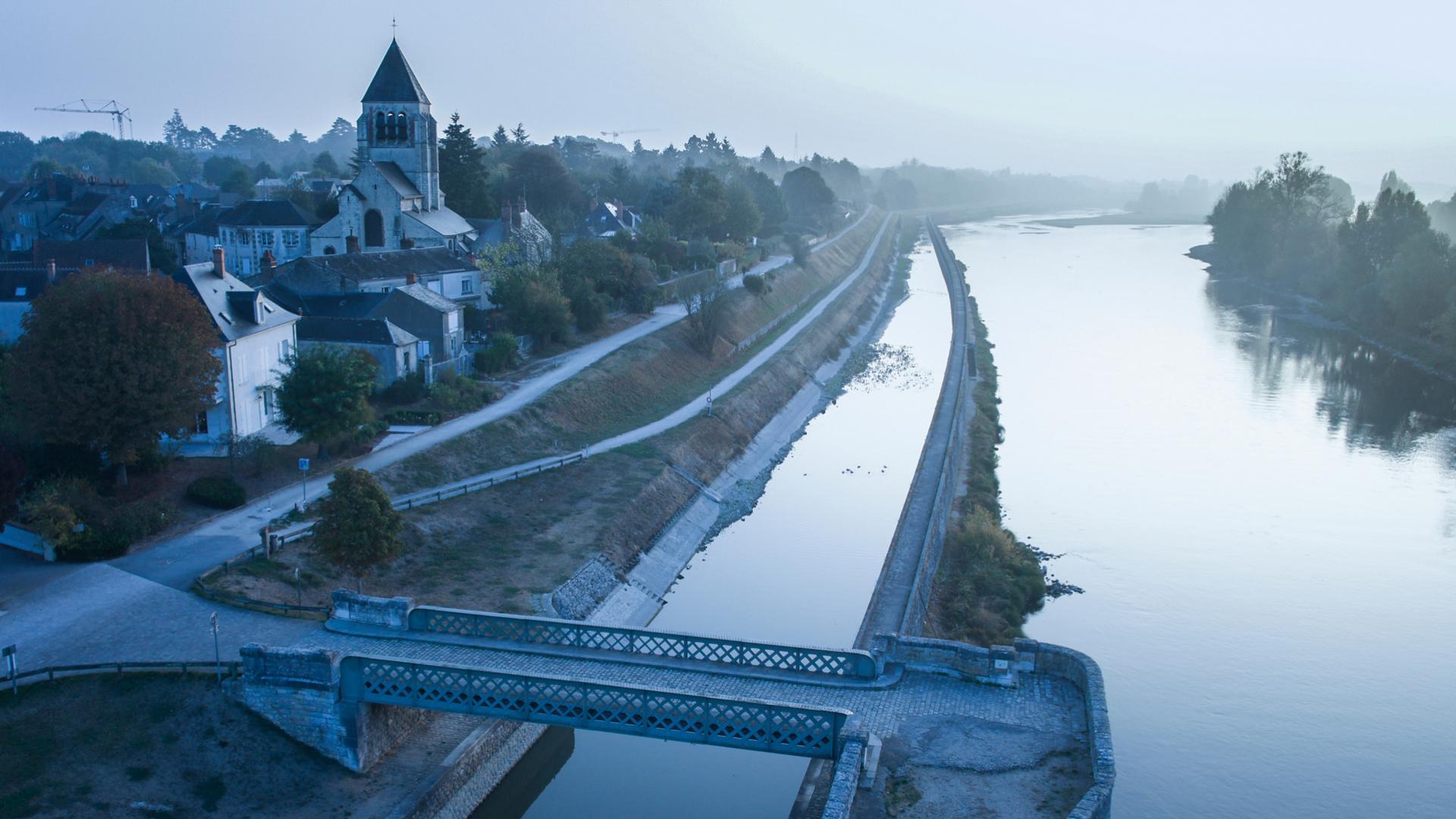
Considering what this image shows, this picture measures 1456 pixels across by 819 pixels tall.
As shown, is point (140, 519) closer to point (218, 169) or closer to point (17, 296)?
point (17, 296)

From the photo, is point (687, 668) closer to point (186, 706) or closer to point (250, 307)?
point (186, 706)

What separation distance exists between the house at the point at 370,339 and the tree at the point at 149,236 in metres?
17.8

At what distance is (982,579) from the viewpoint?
2778 cm

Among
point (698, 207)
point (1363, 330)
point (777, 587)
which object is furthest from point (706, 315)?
point (1363, 330)

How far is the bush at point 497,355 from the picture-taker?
140 feet

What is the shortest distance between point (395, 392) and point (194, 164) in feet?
420

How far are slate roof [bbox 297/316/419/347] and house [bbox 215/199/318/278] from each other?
73.5 ft

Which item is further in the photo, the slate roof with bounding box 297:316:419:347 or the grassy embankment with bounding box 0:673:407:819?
the slate roof with bounding box 297:316:419:347

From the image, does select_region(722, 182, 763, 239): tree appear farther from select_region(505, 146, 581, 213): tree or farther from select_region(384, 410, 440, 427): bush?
select_region(384, 410, 440, 427): bush

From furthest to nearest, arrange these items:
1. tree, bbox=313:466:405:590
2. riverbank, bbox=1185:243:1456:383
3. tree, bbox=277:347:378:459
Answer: riverbank, bbox=1185:243:1456:383
tree, bbox=277:347:378:459
tree, bbox=313:466:405:590

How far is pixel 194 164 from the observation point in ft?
483

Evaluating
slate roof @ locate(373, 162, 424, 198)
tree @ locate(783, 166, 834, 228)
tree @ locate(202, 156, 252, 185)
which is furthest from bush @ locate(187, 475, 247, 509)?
tree @ locate(202, 156, 252, 185)

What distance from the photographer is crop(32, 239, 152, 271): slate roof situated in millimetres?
44125

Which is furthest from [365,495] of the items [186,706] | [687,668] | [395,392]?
[395,392]
